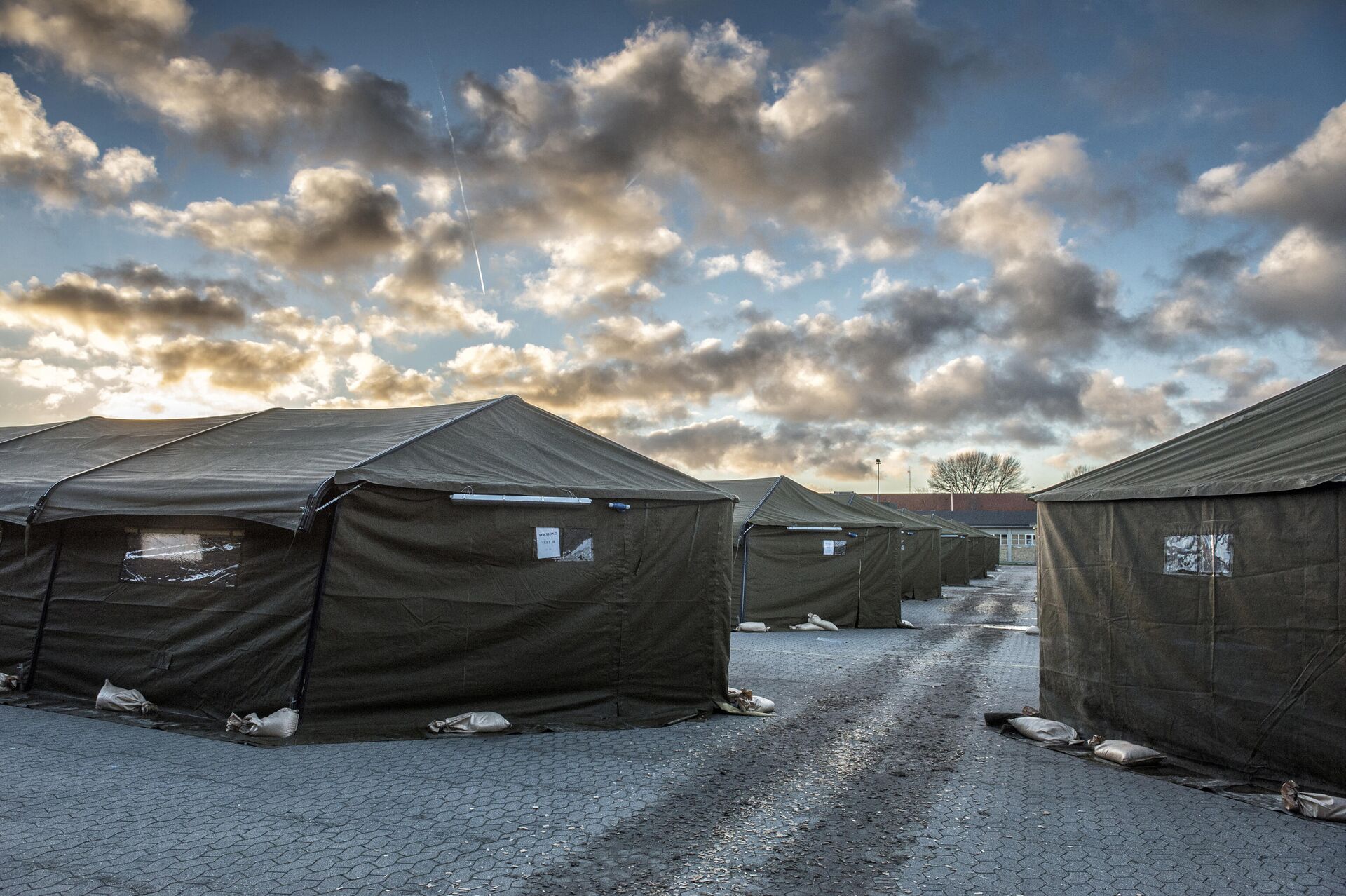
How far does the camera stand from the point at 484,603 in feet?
23.1

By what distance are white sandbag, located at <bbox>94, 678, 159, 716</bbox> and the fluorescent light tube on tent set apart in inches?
120

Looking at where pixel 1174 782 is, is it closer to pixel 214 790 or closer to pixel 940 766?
pixel 940 766

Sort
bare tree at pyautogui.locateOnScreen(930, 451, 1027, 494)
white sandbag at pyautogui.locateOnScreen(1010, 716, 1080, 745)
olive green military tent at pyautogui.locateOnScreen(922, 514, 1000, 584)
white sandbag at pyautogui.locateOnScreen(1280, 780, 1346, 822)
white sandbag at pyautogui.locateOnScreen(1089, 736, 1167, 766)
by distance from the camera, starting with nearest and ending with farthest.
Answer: white sandbag at pyautogui.locateOnScreen(1280, 780, 1346, 822) < white sandbag at pyautogui.locateOnScreen(1089, 736, 1167, 766) < white sandbag at pyautogui.locateOnScreen(1010, 716, 1080, 745) < olive green military tent at pyautogui.locateOnScreen(922, 514, 1000, 584) < bare tree at pyautogui.locateOnScreen(930, 451, 1027, 494)

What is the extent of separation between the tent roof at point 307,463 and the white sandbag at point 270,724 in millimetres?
Result: 1434

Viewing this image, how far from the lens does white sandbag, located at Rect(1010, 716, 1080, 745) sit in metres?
6.77

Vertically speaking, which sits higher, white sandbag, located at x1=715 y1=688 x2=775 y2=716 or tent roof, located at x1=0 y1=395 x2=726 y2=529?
tent roof, located at x1=0 y1=395 x2=726 y2=529

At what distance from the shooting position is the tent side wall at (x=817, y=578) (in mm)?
15727

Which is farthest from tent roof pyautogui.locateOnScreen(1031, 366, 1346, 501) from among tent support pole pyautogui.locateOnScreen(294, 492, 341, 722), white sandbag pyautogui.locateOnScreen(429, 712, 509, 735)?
tent support pole pyautogui.locateOnScreen(294, 492, 341, 722)

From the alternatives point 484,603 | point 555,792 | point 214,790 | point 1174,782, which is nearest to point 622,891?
point 555,792

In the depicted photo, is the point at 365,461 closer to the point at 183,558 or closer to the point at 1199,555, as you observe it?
the point at 183,558

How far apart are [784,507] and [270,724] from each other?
1187 cm

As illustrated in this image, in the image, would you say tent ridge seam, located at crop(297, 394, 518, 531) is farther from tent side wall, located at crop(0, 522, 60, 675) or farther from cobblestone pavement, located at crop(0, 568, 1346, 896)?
tent side wall, located at crop(0, 522, 60, 675)

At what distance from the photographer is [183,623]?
6984 mm

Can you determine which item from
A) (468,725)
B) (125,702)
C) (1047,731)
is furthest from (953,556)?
(125,702)
